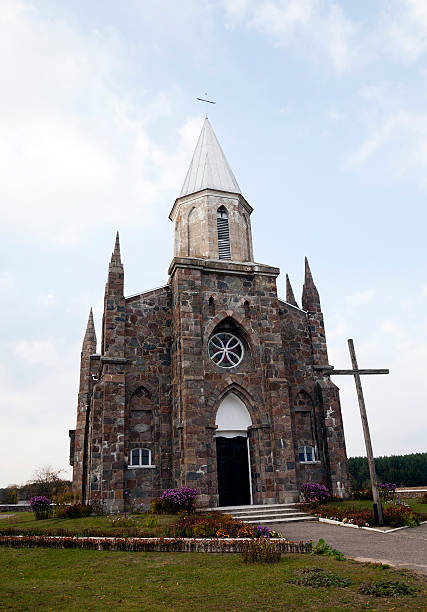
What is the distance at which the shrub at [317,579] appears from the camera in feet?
27.7

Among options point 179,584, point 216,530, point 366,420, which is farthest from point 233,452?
point 179,584

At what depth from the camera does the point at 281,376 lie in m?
23.2

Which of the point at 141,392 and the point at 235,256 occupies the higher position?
the point at 235,256

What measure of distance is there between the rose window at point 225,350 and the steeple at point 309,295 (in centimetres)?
541

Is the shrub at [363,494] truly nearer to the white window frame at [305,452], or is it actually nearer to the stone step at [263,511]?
the white window frame at [305,452]

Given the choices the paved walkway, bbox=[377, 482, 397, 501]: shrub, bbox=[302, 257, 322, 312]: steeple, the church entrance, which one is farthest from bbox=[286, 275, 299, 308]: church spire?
the paved walkway

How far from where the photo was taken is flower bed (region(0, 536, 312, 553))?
1177 centimetres

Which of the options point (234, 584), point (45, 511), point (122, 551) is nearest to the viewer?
point (234, 584)

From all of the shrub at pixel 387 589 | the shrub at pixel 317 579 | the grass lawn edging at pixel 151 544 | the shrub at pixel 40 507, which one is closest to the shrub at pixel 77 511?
the shrub at pixel 40 507

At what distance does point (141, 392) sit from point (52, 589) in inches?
547

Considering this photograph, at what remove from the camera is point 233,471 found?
2206cm

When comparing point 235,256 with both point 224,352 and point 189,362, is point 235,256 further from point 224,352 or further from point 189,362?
point 189,362

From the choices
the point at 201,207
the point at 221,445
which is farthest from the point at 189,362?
the point at 201,207

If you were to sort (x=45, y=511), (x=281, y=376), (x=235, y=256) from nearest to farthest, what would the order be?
(x=45, y=511)
(x=281, y=376)
(x=235, y=256)
